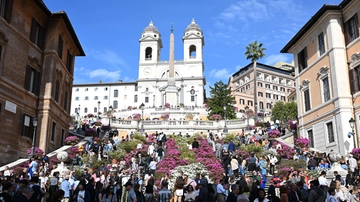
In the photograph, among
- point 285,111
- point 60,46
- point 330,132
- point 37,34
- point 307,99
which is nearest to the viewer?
point 330,132

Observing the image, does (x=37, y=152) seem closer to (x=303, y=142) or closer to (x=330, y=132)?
(x=303, y=142)

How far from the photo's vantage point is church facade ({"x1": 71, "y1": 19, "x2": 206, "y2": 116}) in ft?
324

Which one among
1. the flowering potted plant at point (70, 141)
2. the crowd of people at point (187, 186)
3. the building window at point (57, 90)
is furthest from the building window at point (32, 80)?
the crowd of people at point (187, 186)

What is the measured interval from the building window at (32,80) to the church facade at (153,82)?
65.0 metres

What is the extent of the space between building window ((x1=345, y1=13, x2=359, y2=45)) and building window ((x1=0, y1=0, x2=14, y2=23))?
934 inches

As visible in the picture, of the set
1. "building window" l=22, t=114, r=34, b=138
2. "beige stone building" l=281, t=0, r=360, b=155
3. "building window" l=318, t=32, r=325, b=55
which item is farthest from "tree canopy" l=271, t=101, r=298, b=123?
"building window" l=22, t=114, r=34, b=138

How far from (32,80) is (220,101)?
4116 cm

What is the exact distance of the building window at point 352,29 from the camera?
24.8 metres

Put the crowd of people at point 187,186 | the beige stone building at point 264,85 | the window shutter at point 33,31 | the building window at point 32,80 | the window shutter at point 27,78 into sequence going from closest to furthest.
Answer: the crowd of people at point 187,186
the window shutter at point 27,78
the building window at point 32,80
the window shutter at point 33,31
the beige stone building at point 264,85

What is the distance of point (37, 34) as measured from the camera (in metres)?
26.2

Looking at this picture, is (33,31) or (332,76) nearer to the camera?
(33,31)

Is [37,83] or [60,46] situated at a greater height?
[60,46]

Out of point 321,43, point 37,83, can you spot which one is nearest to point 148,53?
point 37,83

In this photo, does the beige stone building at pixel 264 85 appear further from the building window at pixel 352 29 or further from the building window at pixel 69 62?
the building window at pixel 352 29
